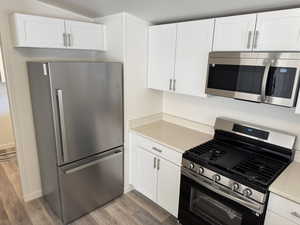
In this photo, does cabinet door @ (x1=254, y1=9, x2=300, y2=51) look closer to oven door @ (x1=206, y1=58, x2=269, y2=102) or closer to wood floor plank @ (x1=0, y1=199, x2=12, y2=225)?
oven door @ (x1=206, y1=58, x2=269, y2=102)

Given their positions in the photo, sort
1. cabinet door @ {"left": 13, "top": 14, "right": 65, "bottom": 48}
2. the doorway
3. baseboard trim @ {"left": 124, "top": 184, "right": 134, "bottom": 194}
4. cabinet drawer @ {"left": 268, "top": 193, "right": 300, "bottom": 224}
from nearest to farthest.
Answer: cabinet drawer @ {"left": 268, "top": 193, "right": 300, "bottom": 224} < cabinet door @ {"left": 13, "top": 14, "right": 65, "bottom": 48} < baseboard trim @ {"left": 124, "top": 184, "right": 134, "bottom": 194} < the doorway

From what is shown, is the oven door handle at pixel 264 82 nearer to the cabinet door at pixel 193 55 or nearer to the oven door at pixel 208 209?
the cabinet door at pixel 193 55

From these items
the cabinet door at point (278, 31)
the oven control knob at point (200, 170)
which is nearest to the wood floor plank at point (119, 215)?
the oven control knob at point (200, 170)

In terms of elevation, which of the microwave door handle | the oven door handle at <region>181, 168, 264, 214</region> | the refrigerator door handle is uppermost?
the microwave door handle

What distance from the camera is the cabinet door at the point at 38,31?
1924mm

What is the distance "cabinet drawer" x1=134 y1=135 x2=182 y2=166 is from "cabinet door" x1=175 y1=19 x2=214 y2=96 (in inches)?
25.3

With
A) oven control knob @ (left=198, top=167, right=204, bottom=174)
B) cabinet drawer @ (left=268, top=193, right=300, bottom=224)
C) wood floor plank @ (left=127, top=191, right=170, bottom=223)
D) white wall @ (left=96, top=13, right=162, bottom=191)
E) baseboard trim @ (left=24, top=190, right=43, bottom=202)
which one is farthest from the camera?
baseboard trim @ (left=24, top=190, right=43, bottom=202)

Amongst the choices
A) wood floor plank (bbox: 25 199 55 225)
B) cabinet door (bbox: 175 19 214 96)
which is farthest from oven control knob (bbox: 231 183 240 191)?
wood floor plank (bbox: 25 199 55 225)

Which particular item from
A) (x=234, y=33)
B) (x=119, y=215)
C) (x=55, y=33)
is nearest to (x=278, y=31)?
(x=234, y=33)

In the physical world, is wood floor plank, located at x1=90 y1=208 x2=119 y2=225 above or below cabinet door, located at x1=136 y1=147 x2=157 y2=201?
below

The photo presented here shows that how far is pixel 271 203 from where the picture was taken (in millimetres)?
1457

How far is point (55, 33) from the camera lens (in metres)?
2.11

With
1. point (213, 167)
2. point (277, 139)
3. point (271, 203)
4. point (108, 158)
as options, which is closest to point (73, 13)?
point (108, 158)

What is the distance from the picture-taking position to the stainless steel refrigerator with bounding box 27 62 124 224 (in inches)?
74.2
